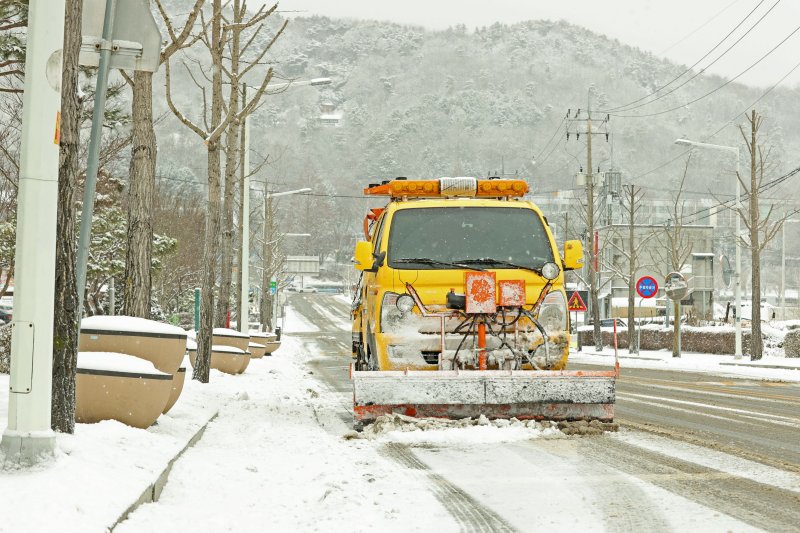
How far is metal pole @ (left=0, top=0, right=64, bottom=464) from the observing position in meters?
5.67

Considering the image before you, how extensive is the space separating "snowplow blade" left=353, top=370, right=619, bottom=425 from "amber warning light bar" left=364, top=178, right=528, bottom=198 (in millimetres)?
3010

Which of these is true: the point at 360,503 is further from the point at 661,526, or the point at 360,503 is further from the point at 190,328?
the point at 190,328

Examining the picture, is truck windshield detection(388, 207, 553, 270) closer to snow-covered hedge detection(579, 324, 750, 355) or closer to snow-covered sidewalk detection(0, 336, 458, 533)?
snow-covered sidewalk detection(0, 336, 458, 533)

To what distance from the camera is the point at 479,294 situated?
9.84 meters

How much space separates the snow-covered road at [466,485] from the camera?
554 cm

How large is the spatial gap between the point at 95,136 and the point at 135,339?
198 cm

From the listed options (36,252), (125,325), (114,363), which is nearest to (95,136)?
(114,363)

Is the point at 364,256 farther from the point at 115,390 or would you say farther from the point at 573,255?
the point at 115,390

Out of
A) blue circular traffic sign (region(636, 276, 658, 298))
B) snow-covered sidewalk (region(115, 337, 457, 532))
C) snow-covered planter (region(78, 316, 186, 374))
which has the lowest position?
snow-covered sidewalk (region(115, 337, 457, 532))

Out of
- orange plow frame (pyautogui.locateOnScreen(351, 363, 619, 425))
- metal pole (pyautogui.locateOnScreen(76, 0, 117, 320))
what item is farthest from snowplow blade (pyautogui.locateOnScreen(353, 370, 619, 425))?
metal pole (pyautogui.locateOnScreen(76, 0, 117, 320))

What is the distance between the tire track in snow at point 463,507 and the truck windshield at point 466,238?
124 inches

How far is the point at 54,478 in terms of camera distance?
539cm

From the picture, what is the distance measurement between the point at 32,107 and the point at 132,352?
3.46 meters

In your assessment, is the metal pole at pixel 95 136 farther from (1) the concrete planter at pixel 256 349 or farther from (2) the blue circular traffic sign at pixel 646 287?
(2) the blue circular traffic sign at pixel 646 287
